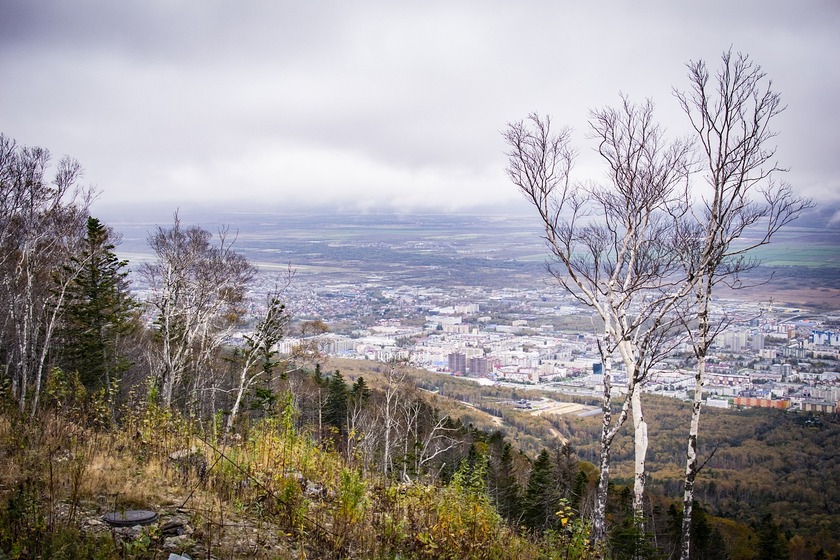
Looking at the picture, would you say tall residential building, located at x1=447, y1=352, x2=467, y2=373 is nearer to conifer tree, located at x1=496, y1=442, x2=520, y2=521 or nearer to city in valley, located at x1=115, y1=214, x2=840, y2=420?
city in valley, located at x1=115, y1=214, x2=840, y2=420

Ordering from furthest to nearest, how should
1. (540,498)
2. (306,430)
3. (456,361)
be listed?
1. (456,361)
2. (540,498)
3. (306,430)

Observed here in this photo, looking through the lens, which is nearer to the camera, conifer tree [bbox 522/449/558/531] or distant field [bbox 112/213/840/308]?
conifer tree [bbox 522/449/558/531]

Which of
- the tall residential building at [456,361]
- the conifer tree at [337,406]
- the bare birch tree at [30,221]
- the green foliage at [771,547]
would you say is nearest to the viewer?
the bare birch tree at [30,221]

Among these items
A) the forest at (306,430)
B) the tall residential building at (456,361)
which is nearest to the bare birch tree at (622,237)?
the forest at (306,430)

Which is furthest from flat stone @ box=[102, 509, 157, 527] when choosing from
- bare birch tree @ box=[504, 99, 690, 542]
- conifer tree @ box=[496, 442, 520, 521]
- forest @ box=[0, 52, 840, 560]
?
conifer tree @ box=[496, 442, 520, 521]

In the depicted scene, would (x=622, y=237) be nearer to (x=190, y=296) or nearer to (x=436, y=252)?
(x=190, y=296)

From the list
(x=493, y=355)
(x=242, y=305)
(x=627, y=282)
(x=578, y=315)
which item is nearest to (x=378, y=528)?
(x=627, y=282)

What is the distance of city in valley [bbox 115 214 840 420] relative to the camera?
42531 mm

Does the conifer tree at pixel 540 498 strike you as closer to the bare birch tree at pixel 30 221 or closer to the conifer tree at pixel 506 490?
the conifer tree at pixel 506 490

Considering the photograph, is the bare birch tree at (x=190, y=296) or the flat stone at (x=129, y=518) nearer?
the flat stone at (x=129, y=518)

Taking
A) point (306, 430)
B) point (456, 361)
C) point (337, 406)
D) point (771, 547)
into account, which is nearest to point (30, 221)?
point (306, 430)

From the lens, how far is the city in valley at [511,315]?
4253 centimetres

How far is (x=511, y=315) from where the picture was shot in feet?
285

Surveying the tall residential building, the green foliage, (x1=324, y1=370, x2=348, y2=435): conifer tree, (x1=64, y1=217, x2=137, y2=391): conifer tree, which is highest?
(x1=64, y1=217, x2=137, y2=391): conifer tree
